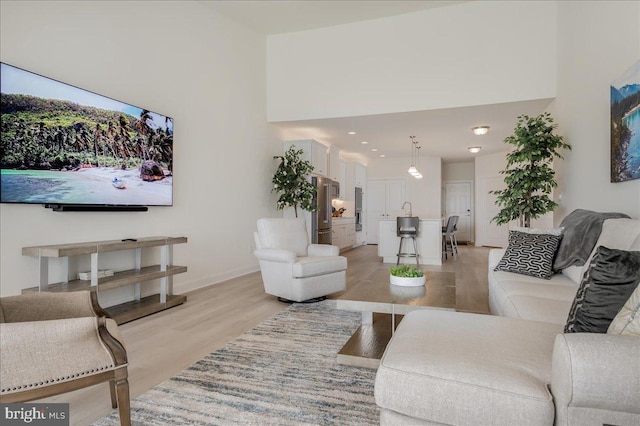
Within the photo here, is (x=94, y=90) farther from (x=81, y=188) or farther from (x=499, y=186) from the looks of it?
(x=499, y=186)

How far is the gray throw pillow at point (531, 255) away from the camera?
9.66 feet

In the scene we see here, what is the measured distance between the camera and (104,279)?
3098mm

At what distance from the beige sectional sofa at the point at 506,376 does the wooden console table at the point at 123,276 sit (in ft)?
8.37

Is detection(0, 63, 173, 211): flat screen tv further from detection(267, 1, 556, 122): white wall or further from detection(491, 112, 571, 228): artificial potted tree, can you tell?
detection(491, 112, 571, 228): artificial potted tree

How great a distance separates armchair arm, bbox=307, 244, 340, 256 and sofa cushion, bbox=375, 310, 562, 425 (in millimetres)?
2665

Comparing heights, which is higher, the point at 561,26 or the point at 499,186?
the point at 561,26

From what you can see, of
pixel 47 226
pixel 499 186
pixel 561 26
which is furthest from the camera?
pixel 499 186

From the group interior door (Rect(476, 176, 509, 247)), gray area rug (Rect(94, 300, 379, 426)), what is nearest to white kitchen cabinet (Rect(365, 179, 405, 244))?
interior door (Rect(476, 176, 509, 247))

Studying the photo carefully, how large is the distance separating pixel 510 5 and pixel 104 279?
5.92 meters

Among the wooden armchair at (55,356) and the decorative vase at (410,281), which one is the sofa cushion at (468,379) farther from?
the decorative vase at (410,281)

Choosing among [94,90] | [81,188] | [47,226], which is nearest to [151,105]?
[94,90]

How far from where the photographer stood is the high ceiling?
202 inches

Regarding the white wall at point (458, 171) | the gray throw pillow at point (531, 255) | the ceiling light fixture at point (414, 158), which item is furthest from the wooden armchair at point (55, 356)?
the white wall at point (458, 171)

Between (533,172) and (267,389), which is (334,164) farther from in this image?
(267,389)
